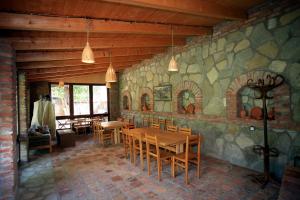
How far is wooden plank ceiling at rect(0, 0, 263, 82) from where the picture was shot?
243 centimetres

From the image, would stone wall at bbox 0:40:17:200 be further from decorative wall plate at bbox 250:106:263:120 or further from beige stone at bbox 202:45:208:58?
decorative wall plate at bbox 250:106:263:120

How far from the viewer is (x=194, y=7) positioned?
9.04 ft

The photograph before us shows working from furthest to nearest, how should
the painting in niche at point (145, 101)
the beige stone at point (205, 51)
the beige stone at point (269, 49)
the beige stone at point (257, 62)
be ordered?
1. the painting in niche at point (145, 101)
2. the beige stone at point (205, 51)
3. the beige stone at point (257, 62)
4. the beige stone at point (269, 49)

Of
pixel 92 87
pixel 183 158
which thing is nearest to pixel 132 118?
pixel 92 87

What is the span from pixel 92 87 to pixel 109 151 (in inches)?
178

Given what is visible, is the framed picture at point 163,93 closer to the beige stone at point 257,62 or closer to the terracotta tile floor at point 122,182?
the terracotta tile floor at point 122,182

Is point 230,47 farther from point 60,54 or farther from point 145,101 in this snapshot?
point 145,101

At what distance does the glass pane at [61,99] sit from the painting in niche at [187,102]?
5.59 m

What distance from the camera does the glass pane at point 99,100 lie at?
897 cm

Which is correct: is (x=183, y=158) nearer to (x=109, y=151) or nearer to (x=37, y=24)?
(x=109, y=151)

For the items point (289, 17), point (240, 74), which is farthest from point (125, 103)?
point (289, 17)

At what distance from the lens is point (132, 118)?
315 inches

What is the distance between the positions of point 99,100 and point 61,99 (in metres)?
1.77

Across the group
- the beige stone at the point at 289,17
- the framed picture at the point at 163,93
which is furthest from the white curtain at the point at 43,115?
the beige stone at the point at 289,17
